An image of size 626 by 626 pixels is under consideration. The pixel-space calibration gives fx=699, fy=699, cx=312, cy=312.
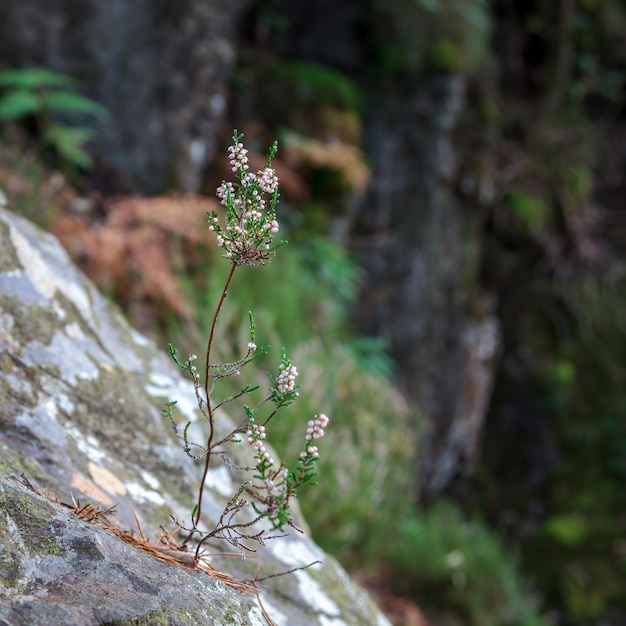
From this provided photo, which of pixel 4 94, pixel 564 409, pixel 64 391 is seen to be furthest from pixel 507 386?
pixel 64 391

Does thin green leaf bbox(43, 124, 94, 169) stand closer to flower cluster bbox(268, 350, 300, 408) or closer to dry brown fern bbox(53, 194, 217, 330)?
dry brown fern bbox(53, 194, 217, 330)

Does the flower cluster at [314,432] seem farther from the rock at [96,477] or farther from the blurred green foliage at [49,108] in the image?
the blurred green foliage at [49,108]

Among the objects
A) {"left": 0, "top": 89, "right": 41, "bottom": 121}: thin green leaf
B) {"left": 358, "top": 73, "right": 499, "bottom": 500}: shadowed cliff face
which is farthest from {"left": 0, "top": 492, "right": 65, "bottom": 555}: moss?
{"left": 358, "top": 73, "right": 499, "bottom": 500}: shadowed cliff face

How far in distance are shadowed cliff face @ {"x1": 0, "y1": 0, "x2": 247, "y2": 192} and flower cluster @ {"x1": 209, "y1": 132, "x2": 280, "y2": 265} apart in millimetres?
3990

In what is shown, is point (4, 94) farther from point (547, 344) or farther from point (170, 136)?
point (547, 344)

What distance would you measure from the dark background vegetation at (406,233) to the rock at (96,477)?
1.66 metres

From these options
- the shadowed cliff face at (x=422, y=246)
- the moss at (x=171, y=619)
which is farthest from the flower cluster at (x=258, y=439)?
the shadowed cliff face at (x=422, y=246)

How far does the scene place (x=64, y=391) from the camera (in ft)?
4.91

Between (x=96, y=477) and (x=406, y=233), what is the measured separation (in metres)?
5.30

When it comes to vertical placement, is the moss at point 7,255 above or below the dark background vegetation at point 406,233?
below

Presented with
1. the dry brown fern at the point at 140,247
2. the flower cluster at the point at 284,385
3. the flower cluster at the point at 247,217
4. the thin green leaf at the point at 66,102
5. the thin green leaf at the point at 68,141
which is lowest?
the flower cluster at the point at 284,385

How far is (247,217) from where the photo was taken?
3.72 ft

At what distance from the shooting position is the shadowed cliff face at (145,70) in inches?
191

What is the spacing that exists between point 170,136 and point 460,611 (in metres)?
3.70
